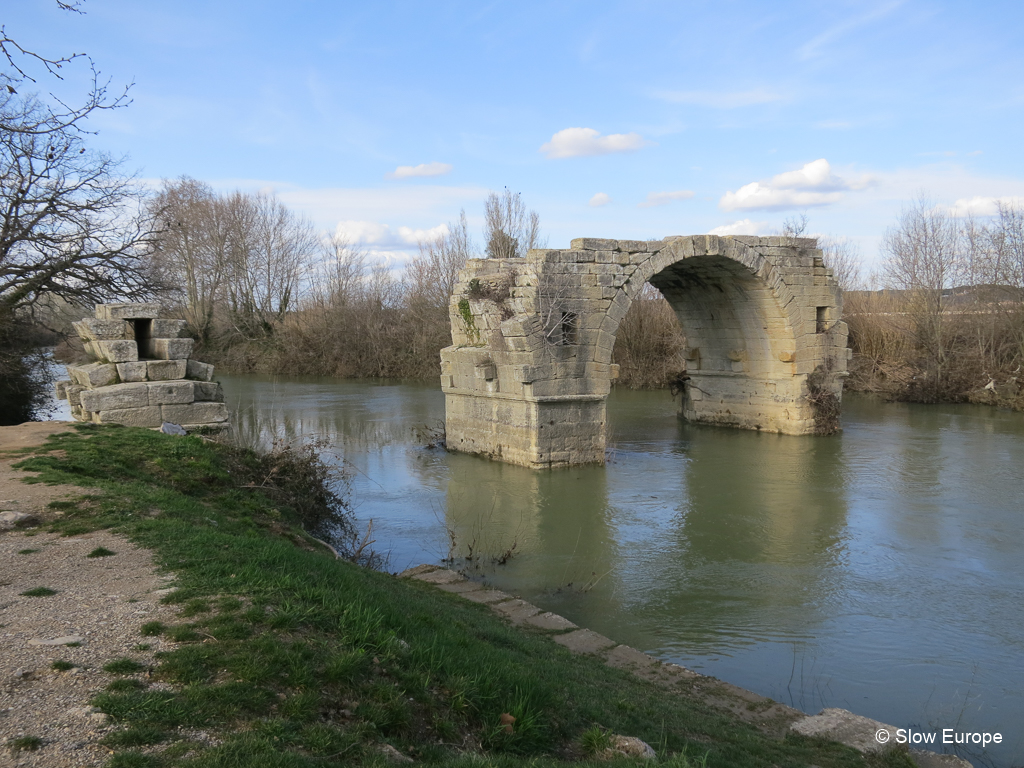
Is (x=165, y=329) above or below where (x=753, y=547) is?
above

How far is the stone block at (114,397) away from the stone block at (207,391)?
0.57 metres

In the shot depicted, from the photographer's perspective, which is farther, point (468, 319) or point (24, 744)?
point (468, 319)

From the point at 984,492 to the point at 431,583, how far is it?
328 inches

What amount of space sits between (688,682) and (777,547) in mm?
4034

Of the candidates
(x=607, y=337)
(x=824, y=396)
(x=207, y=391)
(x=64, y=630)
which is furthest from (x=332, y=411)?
(x=64, y=630)

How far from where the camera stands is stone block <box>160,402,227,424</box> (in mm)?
8719

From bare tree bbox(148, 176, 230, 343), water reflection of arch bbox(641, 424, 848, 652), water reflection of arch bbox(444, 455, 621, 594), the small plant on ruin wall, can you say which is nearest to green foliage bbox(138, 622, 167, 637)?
water reflection of arch bbox(641, 424, 848, 652)

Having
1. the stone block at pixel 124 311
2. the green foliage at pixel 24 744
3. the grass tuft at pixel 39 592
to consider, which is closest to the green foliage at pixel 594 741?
the green foliage at pixel 24 744

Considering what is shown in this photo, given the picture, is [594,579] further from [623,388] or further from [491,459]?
[623,388]

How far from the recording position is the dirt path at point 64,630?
257cm

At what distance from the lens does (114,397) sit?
8.54m

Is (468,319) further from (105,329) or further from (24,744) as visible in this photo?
(24,744)

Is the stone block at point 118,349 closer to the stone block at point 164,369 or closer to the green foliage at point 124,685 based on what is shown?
the stone block at point 164,369

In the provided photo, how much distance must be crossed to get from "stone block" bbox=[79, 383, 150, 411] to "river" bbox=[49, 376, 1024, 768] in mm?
2353
